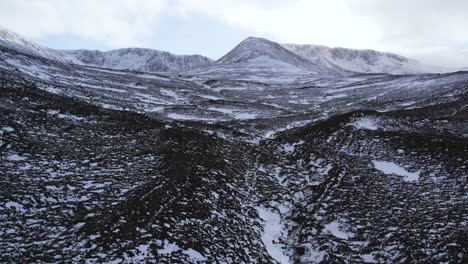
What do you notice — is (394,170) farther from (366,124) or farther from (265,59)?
(265,59)

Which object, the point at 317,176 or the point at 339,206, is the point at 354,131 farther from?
the point at 339,206

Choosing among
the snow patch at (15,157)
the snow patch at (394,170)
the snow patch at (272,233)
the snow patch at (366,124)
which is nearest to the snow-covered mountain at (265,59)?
the snow patch at (366,124)

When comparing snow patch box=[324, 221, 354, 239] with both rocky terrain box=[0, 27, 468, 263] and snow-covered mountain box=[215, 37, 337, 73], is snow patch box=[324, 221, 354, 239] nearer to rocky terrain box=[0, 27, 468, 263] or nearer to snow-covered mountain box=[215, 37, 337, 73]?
rocky terrain box=[0, 27, 468, 263]

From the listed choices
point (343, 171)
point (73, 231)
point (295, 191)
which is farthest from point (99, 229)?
point (343, 171)

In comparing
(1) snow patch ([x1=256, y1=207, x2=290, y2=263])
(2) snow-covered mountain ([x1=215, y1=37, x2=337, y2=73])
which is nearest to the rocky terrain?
(1) snow patch ([x1=256, y1=207, x2=290, y2=263])

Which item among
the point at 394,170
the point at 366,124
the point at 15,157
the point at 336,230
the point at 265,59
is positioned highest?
the point at 265,59

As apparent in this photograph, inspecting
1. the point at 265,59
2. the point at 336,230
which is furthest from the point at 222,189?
the point at 265,59

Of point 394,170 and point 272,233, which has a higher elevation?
point 394,170

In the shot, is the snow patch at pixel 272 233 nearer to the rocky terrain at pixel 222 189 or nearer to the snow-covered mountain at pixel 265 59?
the rocky terrain at pixel 222 189
